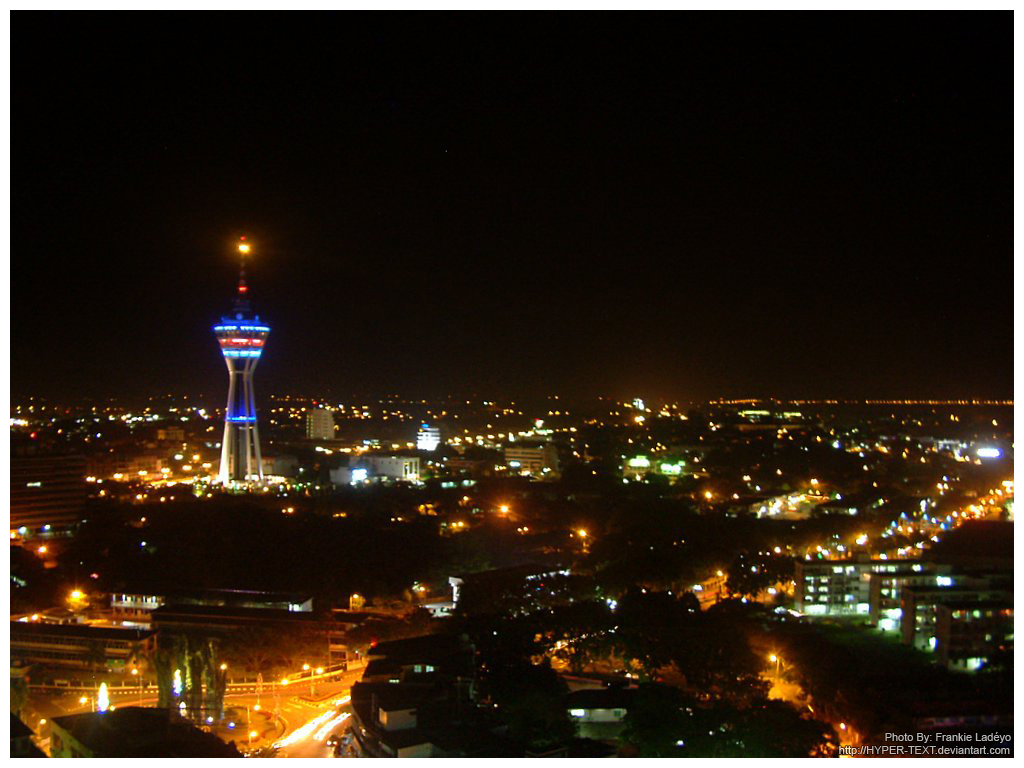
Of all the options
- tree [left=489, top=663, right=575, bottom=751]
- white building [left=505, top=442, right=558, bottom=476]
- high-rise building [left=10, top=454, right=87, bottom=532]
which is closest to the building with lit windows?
tree [left=489, top=663, right=575, bottom=751]

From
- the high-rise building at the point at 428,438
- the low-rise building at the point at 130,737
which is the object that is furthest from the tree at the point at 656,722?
the high-rise building at the point at 428,438

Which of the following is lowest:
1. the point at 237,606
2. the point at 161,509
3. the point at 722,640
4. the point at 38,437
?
the point at 722,640

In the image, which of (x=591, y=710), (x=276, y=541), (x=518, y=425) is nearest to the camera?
(x=591, y=710)

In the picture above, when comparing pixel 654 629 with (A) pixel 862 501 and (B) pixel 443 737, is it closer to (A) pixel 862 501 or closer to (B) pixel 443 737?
(B) pixel 443 737

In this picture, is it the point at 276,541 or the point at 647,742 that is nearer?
the point at 647,742

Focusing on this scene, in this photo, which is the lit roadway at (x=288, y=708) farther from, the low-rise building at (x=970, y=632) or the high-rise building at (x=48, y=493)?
the high-rise building at (x=48, y=493)

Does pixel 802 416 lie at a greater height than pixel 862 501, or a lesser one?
greater

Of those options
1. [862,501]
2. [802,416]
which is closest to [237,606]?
[862,501]
